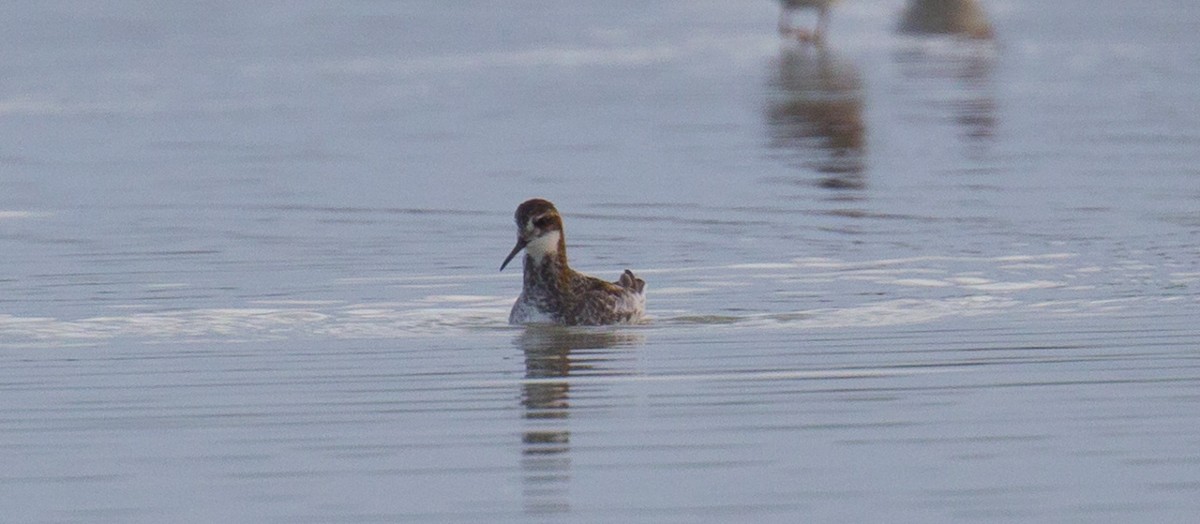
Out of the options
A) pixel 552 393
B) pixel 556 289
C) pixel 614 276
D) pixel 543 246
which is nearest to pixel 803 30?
pixel 614 276

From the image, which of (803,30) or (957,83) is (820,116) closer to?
(957,83)

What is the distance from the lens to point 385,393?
12141 mm

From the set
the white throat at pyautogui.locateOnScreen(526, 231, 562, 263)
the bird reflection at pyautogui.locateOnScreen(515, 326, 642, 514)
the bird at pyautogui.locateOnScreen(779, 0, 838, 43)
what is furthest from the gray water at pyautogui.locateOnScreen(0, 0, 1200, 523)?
the bird at pyautogui.locateOnScreen(779, 0, 838, 43)

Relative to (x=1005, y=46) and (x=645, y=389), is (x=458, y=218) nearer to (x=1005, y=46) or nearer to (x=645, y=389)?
(x=645, y=389)

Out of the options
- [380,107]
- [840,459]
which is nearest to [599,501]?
[840,459]

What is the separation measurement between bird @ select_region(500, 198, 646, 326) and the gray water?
150 millimetres

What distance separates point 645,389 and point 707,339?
5.94 ft

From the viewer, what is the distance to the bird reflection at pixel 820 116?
25.1 meters

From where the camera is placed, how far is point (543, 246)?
15.1 m

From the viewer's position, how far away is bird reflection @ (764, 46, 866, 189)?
25.1 metres

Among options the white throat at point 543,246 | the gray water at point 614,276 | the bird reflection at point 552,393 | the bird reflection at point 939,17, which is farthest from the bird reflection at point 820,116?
the bird reflection at point 552,393

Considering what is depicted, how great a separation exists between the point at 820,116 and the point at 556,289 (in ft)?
54.8

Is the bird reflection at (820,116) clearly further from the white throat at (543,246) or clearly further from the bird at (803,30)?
the white throat at (543,246)

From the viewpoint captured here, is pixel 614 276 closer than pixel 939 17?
Yes
